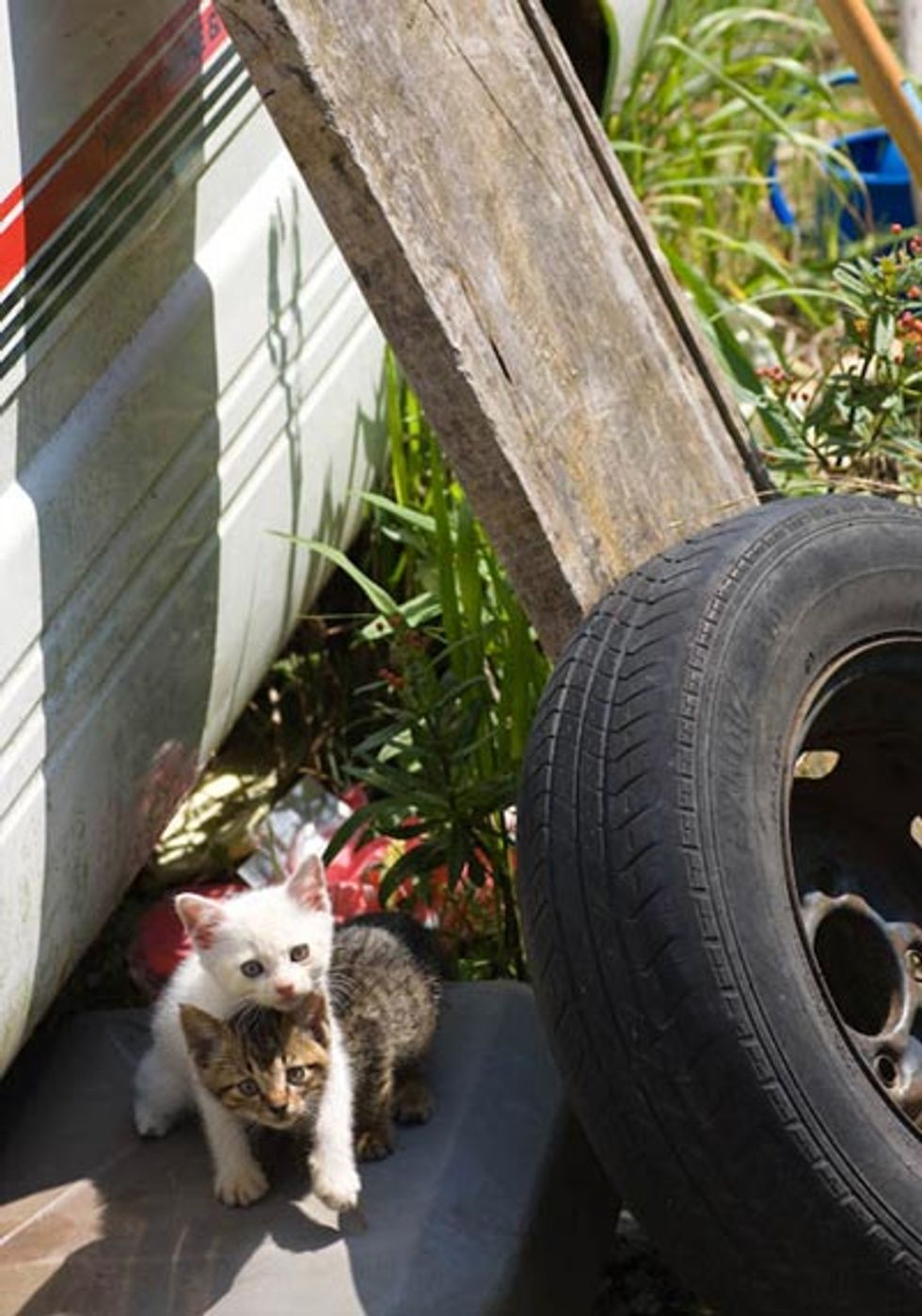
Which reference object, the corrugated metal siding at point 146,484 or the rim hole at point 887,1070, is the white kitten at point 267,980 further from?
the rim hole at point 887,1070

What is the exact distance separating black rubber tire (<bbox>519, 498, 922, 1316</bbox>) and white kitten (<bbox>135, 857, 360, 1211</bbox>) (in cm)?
38

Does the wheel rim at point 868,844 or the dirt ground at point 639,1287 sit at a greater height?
the wheel rim at point 868,844

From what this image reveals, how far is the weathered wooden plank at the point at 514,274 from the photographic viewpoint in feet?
12.0

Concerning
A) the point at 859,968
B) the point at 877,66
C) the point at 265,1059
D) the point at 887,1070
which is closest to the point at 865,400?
the point at 877,66

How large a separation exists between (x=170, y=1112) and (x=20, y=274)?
1.27 m

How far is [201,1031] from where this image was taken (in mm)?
3570

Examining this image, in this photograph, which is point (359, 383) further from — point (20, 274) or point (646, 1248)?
point (646, 1248)

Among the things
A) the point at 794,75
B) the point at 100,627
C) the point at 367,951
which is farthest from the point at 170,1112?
the point at 794,75

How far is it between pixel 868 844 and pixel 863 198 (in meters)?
3.21

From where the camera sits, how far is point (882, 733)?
13.0ft

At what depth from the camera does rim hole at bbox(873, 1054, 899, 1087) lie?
369cm

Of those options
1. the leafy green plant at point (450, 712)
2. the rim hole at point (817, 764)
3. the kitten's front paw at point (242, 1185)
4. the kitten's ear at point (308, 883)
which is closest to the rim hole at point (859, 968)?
the rim hole at point (817, 764)

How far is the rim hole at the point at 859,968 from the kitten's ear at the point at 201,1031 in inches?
35.9

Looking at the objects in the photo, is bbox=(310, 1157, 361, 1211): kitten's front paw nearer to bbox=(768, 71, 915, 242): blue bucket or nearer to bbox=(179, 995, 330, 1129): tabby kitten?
bbox=(179, 995, 330, 1129): tabby kitten
